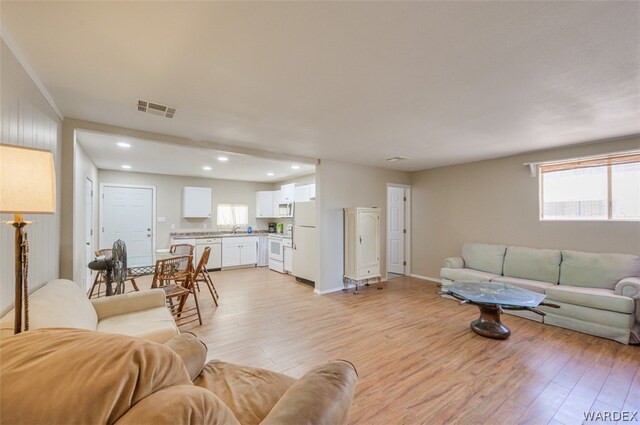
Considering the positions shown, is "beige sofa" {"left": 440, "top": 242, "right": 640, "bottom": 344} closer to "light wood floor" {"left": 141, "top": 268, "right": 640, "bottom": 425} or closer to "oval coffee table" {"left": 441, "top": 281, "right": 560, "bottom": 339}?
"light wood floor" {"left": 141, "top": 268, "right": 640, "bottom": 425}

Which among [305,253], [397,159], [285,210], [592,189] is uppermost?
[397,159]

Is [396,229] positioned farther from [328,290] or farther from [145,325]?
[145,325]

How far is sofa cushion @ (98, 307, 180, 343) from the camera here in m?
1.95

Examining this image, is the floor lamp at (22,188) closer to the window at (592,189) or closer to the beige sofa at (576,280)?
the beige sofa at (576,280)

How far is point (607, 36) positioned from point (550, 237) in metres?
3.35

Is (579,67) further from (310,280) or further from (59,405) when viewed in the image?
(310,280)

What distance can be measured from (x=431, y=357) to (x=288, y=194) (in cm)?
507

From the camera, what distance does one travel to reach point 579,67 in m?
1.82

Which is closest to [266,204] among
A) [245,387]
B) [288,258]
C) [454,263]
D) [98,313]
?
[288,258]

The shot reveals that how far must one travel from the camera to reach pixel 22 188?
1059 mm

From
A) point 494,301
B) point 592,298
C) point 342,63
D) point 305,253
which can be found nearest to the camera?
point 342,63

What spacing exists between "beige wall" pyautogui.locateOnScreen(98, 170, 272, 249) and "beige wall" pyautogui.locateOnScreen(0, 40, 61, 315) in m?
3.99

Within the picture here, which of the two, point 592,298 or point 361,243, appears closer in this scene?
point 592,298

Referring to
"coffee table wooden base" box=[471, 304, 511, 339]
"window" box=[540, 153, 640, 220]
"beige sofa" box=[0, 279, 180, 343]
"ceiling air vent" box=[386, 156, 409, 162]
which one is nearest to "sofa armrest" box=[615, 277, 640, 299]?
"window" box=[540, 153, 640, 220]
